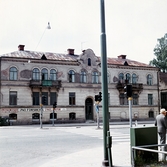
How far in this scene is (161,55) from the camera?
6294 cm

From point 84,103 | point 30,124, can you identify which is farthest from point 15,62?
point 84,103

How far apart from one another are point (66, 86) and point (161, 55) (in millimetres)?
29925

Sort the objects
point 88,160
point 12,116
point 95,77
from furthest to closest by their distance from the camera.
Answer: point 95,77 → point 12,116 → point 88,160

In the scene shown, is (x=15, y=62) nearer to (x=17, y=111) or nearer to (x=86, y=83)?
(x=17, y=111)

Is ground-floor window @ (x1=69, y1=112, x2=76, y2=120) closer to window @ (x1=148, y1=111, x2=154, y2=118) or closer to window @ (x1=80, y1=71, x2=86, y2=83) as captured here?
window @ (x1=80, y1=71, x2=86, y2=83)

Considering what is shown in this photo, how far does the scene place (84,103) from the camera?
42906 millimetres

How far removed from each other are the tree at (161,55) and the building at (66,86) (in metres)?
14.8

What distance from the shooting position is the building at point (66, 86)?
1518 inches

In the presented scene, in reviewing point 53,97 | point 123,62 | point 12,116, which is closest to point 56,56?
point 53,97

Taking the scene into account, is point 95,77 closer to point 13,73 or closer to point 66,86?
point 66,86

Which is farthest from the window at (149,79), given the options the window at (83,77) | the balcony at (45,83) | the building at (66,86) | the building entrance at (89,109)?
the balcony at (45,83)

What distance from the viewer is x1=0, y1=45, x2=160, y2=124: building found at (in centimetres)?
3856

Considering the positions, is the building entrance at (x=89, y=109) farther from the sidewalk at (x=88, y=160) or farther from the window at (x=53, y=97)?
the sidewalk at (x=88, y=160)

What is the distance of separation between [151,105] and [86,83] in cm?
1258
